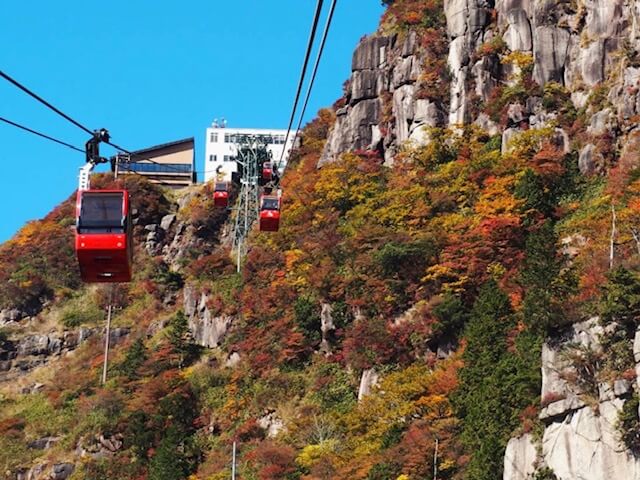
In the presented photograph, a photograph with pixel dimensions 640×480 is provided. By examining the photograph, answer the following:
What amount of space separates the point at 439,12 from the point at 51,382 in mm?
30469

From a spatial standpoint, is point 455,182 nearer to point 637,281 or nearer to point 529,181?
point 529,181

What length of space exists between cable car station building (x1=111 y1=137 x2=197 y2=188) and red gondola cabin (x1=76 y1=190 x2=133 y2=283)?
2696 inches

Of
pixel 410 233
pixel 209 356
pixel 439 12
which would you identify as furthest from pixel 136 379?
pixel 439 12

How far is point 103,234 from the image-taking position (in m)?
24.8

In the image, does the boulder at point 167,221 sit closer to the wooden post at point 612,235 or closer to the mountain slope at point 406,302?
the mountain slope at point 406,302

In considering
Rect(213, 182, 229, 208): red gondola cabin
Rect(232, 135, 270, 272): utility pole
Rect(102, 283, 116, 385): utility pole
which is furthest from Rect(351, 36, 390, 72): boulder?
Rect(213, 182, 229, 208): red gondola cabin

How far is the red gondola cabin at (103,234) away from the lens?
971 inches

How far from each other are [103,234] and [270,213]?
16.3 m

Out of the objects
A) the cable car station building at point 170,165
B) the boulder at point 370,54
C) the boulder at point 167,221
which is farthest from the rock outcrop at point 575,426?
the cable car station building at point 170,165

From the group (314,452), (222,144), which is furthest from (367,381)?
(222,144)

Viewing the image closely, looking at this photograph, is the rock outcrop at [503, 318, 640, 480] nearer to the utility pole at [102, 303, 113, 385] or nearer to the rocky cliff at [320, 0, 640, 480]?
the rocky cliff at [320, 0, 640, 480]

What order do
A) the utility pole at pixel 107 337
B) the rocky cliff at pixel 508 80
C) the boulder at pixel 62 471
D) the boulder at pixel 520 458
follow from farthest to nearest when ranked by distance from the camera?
the utility pole at pixel 107 337, the boulder at pixel 62 471, the rocky cliff at pixel 508 80, the boulder at pixel 520 458

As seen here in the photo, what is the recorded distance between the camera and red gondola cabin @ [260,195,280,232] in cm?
4059

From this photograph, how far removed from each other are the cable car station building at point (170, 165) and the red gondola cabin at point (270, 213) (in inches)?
2089
